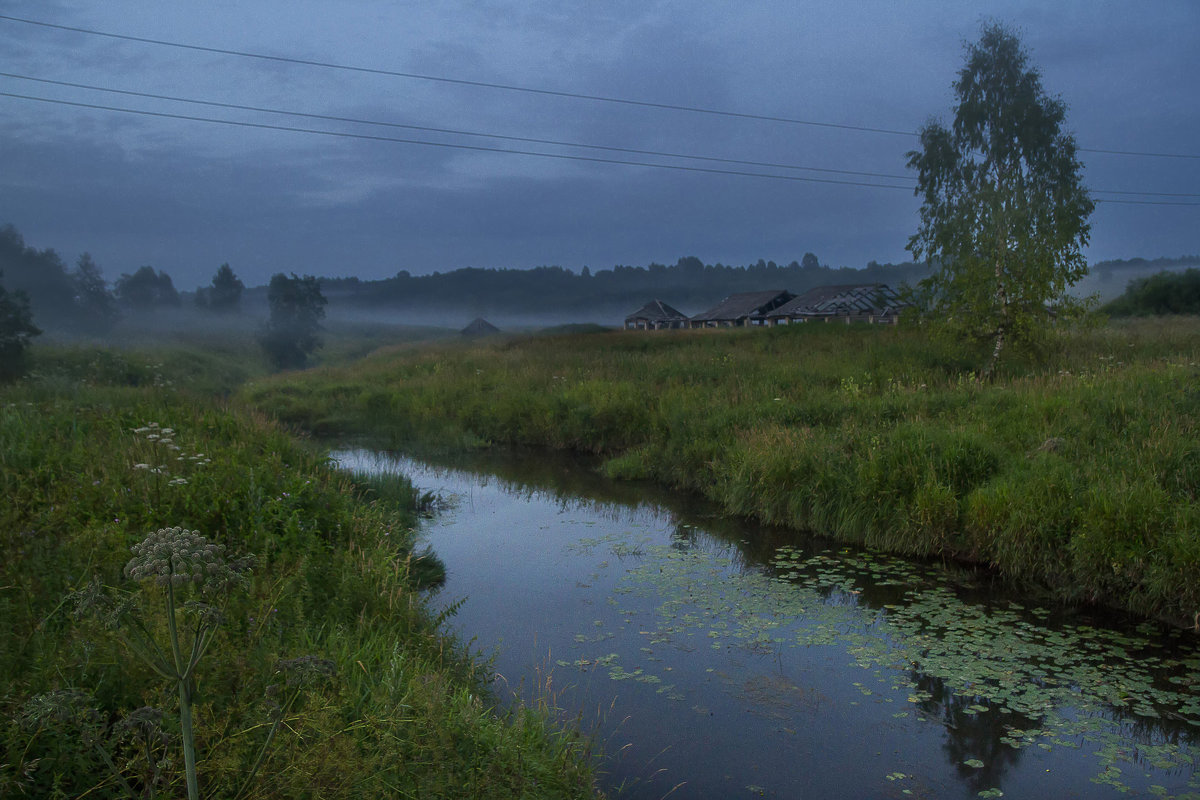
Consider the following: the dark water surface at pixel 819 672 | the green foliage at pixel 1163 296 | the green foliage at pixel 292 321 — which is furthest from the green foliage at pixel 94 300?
the green foliage at pixel 1163 296

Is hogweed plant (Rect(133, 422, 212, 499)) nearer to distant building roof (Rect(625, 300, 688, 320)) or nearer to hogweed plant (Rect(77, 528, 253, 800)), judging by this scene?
hogweed plant (Rect(77, 528, 253, 800))

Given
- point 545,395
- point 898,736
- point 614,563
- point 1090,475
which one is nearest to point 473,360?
point 545,395

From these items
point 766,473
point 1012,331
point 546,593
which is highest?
point 1012,331

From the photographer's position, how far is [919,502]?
802 cm

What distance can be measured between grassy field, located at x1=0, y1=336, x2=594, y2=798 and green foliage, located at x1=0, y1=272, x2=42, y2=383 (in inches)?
200

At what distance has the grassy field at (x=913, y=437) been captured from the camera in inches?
262

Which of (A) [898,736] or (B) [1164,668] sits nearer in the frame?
(A) [898,736]

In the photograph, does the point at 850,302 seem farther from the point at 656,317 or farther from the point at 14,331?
the point at 14,331

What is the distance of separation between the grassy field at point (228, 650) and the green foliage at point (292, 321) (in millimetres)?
36584

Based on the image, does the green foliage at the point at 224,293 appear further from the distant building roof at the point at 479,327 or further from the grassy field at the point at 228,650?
the grassy field at the point at 228,650

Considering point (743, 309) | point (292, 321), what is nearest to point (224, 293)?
point (292, 321)

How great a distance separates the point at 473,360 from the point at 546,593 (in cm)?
1838

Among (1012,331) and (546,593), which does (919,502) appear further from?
(1012,331)

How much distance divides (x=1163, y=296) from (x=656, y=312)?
2994 cm
